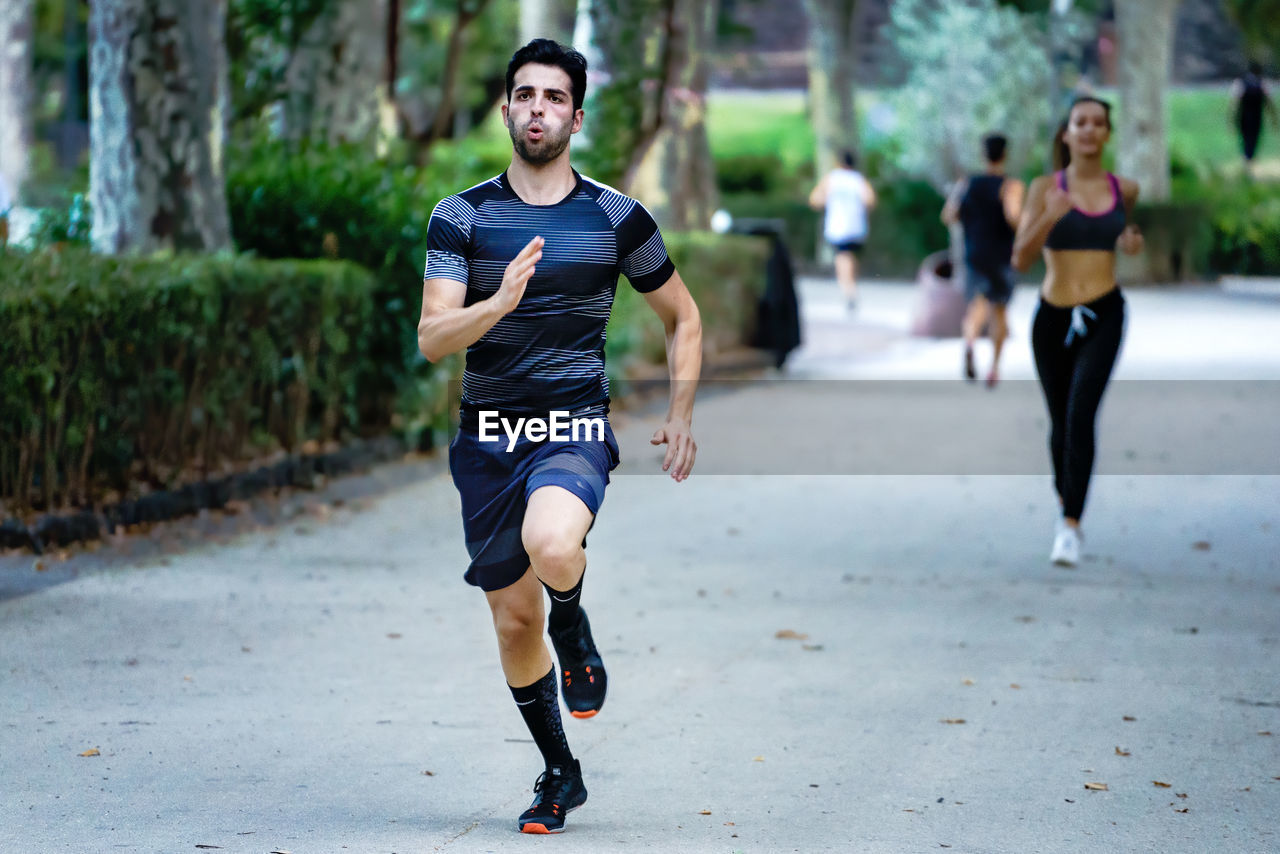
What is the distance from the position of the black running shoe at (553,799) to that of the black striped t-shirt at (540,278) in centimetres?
93

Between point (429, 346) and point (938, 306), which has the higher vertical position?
point (429, 346)

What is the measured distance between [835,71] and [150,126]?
109ft

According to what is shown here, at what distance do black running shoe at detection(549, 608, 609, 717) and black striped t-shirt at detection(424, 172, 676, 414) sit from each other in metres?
0.59

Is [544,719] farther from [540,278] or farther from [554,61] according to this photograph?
[554,61]

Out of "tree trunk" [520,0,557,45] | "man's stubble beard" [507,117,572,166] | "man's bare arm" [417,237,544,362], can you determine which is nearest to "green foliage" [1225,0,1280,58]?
"tree trunk" [520,0,557,45]

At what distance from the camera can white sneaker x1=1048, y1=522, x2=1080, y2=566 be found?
9039 millimetres

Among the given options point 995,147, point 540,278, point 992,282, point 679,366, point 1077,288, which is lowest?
point 992,282

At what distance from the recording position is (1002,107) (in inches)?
1789

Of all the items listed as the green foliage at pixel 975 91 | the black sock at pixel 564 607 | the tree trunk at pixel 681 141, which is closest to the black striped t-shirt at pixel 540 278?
the black sock at pixel 564 607

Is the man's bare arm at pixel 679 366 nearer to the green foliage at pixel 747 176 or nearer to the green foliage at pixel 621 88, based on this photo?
the green foliage at pixel 621 88

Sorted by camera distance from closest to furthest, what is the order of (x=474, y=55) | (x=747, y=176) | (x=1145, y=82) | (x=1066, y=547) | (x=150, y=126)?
(x=1066, y=547) → (x=150, y=126) → (x=1145, y=82) → (x=747, y=176) → (x=474, y=55)

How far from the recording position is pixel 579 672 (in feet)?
16.3

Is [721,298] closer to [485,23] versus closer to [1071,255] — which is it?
[1071,255]

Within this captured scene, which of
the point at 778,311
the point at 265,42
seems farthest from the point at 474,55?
the point at 265,42
